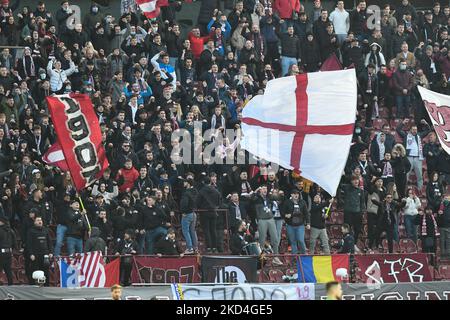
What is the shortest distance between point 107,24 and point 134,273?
817cm

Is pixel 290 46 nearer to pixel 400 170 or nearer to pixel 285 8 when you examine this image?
pixel 285 8

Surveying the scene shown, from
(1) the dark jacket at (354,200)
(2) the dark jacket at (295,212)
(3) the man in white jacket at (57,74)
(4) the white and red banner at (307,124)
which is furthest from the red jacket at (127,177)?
(4) the white and red banner at (307,124)

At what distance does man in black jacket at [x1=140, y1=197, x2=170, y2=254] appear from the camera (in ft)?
85.9

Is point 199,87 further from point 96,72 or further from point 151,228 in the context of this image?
point 151,228

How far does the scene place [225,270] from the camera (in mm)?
25141

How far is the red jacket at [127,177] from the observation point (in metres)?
27.2

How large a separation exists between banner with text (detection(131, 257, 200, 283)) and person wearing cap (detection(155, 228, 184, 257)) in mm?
501

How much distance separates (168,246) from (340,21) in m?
8.78

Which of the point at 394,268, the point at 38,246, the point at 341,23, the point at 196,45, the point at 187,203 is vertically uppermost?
the point at 341,23

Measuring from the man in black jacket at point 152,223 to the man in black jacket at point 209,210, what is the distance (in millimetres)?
898

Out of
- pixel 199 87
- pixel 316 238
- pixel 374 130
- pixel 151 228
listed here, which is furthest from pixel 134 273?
pixel 374 130

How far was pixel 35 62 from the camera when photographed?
98.4 feet

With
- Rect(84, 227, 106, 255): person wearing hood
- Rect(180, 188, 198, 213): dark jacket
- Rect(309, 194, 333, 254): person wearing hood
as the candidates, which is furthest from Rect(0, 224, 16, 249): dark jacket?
Rect(309, 194, 333, 254): person wearing hood

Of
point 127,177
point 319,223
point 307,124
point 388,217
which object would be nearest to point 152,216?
point 127,177
